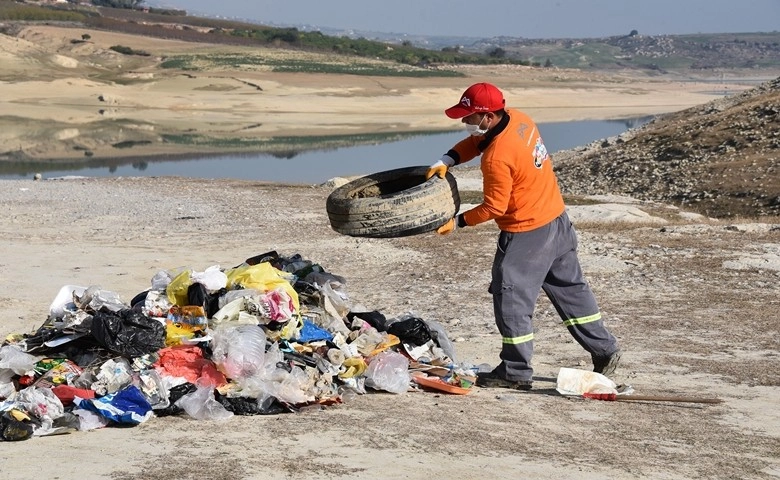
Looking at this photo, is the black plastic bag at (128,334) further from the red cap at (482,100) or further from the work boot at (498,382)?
the red cap at (482,100)

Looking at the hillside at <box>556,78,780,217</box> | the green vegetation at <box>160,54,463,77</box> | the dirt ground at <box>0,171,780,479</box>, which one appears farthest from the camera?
the green vegetation at <box>160,54,463,77</box>

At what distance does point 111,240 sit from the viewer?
1622 centimetres

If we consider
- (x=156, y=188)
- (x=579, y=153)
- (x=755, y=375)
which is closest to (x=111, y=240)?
(x=156, y=188)

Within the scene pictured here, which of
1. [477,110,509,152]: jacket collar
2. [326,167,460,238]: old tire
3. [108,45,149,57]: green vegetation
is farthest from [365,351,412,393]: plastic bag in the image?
[108,45,149,57]: green vegetation

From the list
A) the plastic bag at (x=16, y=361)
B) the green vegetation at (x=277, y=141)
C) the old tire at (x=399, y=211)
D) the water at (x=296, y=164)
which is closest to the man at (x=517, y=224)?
the old tire at (x=399, y=211)

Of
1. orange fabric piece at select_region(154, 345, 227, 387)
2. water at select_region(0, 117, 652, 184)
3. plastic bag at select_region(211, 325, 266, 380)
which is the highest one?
plastic bag at select_region(211, 325, 266, 380)

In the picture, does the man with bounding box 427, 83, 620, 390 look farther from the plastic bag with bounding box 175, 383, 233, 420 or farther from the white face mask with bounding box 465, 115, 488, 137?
the plastic bag with bounding box 175, 383, 233, 420

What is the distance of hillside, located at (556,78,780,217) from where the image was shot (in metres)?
21.9

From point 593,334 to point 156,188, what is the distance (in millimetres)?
18920

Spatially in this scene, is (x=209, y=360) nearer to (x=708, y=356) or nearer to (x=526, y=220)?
(x=526, y=220)

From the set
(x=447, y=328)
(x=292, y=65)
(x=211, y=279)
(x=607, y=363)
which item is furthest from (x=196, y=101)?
(x=607, y=363)

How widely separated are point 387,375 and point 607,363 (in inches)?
63.8

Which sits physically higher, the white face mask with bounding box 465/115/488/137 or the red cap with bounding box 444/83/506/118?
the red cap with bounding box 444/83/506/118

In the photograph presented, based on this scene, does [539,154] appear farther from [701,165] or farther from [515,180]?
[701,165]
